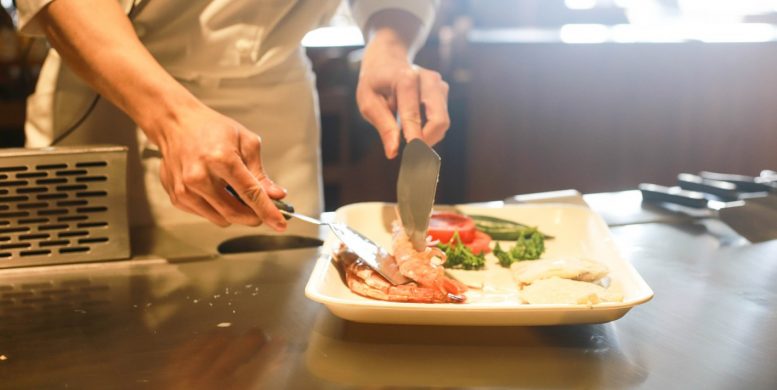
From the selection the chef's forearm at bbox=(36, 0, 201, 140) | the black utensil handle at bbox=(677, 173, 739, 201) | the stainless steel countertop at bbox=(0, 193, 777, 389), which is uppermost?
the chef's forearm at bbox=(36, 0, 201, 140)

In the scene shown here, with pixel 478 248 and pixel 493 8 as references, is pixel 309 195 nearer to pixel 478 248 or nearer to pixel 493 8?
pixel 478 248

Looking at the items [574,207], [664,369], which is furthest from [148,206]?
[664,369]

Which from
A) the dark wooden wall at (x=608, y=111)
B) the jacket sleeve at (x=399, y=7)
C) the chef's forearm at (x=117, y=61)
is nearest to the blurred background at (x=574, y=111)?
the dark wooden wall at (x=608, y=111)

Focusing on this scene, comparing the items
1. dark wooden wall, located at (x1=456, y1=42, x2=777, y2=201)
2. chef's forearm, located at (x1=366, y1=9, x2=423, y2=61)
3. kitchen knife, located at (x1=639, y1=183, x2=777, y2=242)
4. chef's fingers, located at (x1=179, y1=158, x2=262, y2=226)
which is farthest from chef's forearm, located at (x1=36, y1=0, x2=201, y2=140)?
dark wooden wall, located at (x1=456, y1=42, x2=777, y2=201)

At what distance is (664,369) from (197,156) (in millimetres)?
620

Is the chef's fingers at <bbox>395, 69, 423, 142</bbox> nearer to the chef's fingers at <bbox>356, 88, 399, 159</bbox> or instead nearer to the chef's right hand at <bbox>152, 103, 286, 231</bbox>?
the chef's fingers at <bbox>356, 88, 399, 159</bbox>

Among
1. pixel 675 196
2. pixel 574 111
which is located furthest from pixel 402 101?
pixel 574 111

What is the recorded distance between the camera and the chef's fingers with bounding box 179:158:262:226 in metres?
0.97

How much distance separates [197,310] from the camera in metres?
0.99

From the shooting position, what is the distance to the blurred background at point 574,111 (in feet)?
11.0

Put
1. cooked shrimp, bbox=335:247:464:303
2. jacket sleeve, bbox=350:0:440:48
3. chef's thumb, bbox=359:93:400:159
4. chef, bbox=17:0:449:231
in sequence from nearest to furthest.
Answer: cooked shrimp, bbox=335:247:464:303 → chef, bbox=17:0:449:231 → chef's thumb, bbox=359:93:400:159 → jacket sleeve, bbox=350:0:440:48

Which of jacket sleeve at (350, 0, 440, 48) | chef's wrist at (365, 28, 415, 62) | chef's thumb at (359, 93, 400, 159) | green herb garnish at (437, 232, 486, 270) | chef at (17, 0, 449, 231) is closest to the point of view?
chef at (17, 0, 449, 231)

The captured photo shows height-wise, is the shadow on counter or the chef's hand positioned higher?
the chef's hand

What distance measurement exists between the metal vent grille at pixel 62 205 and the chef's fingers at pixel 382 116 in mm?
426
